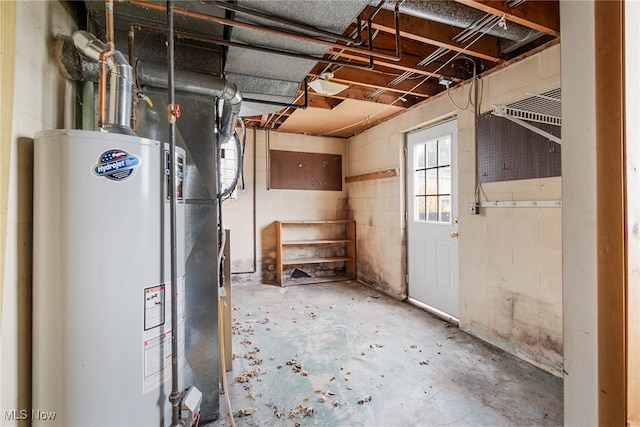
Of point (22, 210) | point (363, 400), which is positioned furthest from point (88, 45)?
point (363, 400)

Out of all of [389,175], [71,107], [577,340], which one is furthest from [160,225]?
[389,175]

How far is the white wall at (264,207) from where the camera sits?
4.86 meters

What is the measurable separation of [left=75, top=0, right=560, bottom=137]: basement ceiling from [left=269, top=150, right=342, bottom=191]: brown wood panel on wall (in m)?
2.27

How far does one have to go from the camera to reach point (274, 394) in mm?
2014

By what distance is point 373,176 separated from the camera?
15.1ft

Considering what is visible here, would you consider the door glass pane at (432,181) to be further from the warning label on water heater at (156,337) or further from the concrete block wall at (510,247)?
the warning label on water heater at (156,337)

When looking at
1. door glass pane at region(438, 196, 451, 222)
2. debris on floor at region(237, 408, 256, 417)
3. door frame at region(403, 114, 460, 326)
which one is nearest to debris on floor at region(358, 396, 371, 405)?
debris on floor at region(237, 408, 256, 417)

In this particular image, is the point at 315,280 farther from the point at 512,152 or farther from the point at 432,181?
the point at 512,152

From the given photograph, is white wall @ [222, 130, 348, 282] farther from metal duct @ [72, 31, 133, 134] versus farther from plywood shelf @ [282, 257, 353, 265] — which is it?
metal duct @ [72, 31, 133, 134]

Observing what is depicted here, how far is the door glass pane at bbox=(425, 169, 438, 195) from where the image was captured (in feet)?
11.5

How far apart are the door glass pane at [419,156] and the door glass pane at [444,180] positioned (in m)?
0.35

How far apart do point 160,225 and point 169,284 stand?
235mm

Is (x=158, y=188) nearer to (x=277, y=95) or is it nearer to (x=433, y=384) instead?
(x=277, y=95)

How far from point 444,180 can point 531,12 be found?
5.71 ft
